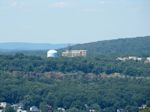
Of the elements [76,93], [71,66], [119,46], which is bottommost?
[119,46]

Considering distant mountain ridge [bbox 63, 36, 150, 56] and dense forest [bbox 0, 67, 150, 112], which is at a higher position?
dense forest [bbox 0, 67, 150, 112]

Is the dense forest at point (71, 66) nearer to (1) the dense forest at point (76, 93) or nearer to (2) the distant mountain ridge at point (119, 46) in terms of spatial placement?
(1) the dense forest at point (76, 93)

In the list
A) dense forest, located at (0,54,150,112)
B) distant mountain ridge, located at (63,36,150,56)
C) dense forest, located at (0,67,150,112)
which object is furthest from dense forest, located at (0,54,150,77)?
distant mountain ridge, located at (63,36,150,56)

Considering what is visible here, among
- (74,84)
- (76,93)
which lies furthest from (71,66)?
(76,93)

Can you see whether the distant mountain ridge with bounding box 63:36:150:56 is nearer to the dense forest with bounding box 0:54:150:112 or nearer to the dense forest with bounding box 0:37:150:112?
the dense forest with bounding box 0:37:150:112

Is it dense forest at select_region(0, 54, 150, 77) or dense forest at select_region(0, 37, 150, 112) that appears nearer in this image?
dense forest at select_region(0, 37, 150, 112)

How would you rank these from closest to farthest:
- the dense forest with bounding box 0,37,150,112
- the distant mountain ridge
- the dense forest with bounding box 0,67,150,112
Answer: the dense forest with bounding box 0,67,150,112 → the dense forest with bounding box 0,37,150,112 → the distant mountain ridge

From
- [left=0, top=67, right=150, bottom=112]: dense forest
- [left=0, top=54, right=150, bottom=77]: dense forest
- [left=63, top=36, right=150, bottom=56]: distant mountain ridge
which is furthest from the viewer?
[left=63, top=36, right=150, bottom=56]: distant mountain ridge

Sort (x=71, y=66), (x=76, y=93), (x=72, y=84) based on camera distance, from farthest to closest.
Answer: (x=71, y=66), (x=72, y=84), (x=76, y=93)

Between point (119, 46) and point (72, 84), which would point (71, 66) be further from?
point (119, 46)
